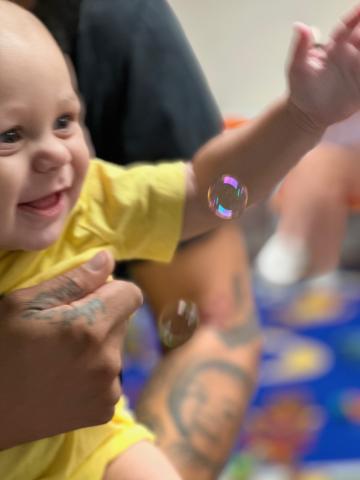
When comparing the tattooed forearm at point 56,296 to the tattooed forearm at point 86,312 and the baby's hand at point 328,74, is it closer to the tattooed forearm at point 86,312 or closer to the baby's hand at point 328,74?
the tattooed forearm at point 86,312

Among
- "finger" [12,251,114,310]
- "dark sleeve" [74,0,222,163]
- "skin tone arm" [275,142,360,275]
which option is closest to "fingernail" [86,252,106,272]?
"finger" [12,251,114,310]

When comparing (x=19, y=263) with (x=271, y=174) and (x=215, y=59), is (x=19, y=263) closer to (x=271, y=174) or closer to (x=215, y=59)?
(x=271, y=174)

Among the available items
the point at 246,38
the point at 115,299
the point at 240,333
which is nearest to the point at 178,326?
the point at 115,299

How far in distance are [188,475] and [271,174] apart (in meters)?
0.35

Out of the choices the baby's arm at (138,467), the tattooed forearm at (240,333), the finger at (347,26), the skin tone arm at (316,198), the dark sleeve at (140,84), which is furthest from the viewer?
the skin tone arm at (316,198)

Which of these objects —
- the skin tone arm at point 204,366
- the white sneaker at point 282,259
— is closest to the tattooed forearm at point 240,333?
the skin tone arm at point 204,366

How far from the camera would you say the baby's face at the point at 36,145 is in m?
0.54

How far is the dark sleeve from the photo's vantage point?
83 centimetres

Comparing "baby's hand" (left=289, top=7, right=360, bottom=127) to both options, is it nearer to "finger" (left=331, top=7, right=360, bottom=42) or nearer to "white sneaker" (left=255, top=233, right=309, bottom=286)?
"finger" (left=331, top=7, right=360, bottom=42)

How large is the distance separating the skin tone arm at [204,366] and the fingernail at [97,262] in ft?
0.84

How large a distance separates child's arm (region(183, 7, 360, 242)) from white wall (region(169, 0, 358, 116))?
11.1 inches

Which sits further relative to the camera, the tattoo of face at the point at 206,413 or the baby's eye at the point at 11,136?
the tattoo of face at the point at 206,413

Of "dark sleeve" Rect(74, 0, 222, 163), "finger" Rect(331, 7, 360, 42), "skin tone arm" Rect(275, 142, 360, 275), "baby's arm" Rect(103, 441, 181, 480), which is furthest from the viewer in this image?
"skin tone arm" Rect(275, 142, 360, 275)

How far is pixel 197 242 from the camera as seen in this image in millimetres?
868
